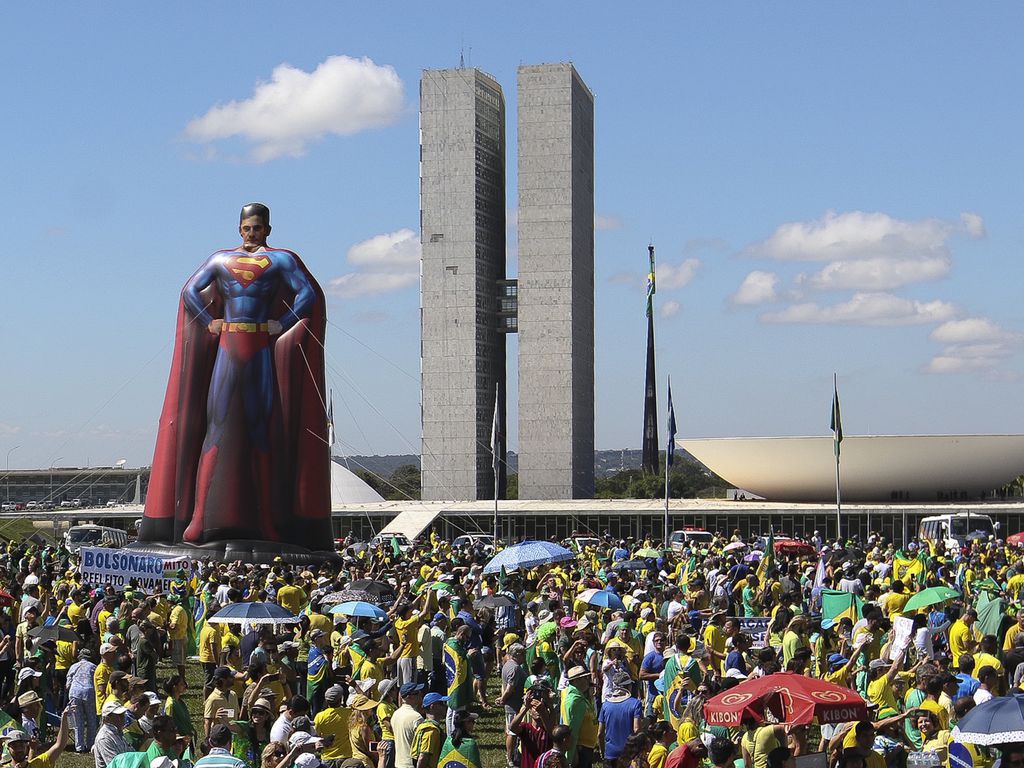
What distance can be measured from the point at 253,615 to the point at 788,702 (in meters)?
7.12

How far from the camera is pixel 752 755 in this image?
849 centimetres

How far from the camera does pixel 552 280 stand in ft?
255

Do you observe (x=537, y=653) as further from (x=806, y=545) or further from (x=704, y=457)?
(x=704, y=457)

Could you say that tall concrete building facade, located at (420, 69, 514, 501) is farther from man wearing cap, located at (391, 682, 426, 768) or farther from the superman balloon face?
man wearing cap, located at (391, 682, 426, 768)

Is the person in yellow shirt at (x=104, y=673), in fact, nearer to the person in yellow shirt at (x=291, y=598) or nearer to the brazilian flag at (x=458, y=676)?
the brazilian flag at (x=458, y=676)

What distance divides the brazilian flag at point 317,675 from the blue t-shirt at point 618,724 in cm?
265

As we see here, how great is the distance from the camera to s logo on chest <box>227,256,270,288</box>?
31.9 meters

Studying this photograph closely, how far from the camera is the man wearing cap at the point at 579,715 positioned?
10109 mm

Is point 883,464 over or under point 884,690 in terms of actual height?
over

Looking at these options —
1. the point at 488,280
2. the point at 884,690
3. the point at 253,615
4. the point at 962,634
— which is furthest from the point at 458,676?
the point at 488,280

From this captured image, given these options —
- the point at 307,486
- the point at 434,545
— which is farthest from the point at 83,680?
the point at 434,545

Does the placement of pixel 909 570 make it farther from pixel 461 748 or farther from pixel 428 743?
pixel 461 748

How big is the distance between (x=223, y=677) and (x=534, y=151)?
68572 millimetres

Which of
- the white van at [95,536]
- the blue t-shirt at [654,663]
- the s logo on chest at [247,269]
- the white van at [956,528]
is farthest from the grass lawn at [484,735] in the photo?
the white van at [95,536]
